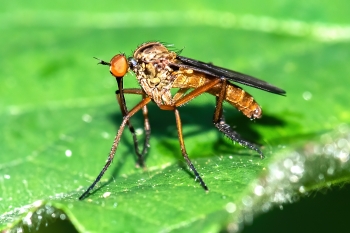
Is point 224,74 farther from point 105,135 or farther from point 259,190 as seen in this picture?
point 259,190

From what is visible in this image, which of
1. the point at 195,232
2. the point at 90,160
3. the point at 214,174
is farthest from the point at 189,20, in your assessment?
the point at 195,232

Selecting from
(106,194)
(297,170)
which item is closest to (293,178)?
(297,170)

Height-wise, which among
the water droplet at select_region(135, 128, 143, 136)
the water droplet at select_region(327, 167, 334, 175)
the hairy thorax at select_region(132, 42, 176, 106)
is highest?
the hairy thorax at select_region(132, 42, 176, 106)

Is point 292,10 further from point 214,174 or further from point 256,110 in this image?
point 214,174

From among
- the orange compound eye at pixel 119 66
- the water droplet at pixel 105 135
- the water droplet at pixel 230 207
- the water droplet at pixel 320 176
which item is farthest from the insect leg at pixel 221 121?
the water droplet at pixel 230 207

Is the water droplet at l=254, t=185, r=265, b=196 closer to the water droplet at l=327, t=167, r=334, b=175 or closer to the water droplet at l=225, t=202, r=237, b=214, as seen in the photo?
the water droplet at l=225, t=202, r=237, b=214

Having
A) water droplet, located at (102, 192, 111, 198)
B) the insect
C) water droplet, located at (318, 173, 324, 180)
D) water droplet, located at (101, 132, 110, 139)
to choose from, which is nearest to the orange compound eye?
the insect
